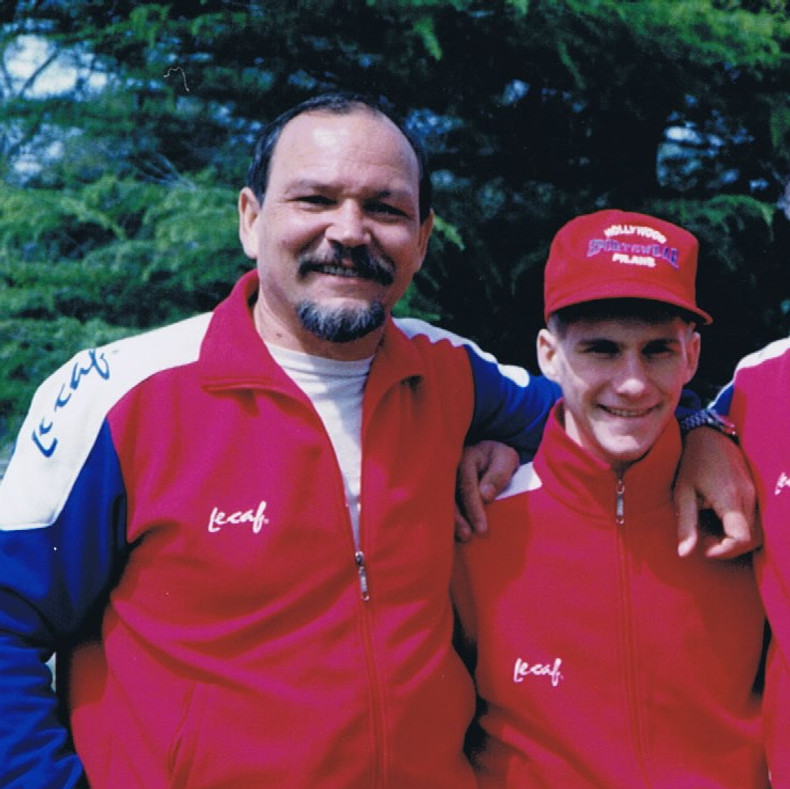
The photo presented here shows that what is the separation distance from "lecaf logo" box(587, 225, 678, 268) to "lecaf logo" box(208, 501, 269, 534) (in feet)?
3.59

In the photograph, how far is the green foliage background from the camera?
12.2ft

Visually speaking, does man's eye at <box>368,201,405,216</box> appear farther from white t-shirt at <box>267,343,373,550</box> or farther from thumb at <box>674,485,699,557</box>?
thumb at <box>674,485,699,557</box>

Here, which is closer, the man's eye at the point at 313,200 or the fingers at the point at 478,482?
the man's eye at the point at 313,200

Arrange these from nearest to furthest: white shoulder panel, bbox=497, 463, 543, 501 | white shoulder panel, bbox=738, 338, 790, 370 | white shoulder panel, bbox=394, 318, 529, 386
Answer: white shoulder panel, bbox=738, 338, 790, 370, white shoulder panel, bbox=497, 463, 543, 501, white shoulder panel, bbox=394, 318, 529, 386

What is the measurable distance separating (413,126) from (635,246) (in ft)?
6.84

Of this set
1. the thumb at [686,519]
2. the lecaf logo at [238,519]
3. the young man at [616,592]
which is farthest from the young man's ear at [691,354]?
the lecaf logo at [238,519]

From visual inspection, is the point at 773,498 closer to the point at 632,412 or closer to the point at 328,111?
the point at 632,412

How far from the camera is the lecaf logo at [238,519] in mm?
2090

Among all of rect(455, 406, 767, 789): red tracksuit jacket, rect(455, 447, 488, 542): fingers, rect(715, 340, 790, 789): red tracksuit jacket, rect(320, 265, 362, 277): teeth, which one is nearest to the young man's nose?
rect(455, 406, 767, 789): red tracksuit jacket

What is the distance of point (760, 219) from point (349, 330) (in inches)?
116

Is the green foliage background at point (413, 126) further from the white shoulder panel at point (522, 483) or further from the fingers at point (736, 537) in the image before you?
the fingers at point (736, 537)

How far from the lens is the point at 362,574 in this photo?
212 centimetres

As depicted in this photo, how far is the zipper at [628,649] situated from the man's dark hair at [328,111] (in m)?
1.01

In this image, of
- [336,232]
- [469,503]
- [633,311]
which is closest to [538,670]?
[469,503]
